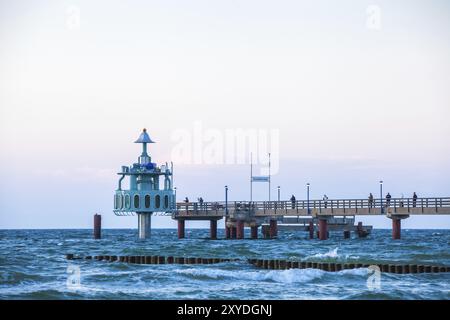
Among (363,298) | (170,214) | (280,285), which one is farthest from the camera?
(170,214)

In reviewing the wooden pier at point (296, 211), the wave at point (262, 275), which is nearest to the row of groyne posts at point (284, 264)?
the wave at point (262, 275)

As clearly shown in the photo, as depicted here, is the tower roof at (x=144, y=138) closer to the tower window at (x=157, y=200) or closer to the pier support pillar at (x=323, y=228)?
the tower window at (x=157, y=200)

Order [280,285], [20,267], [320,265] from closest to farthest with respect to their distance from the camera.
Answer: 1. [280,285]
2. [320,265]
3. [20,267]

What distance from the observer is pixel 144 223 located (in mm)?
81438

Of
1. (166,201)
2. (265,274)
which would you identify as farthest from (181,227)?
(265,274)

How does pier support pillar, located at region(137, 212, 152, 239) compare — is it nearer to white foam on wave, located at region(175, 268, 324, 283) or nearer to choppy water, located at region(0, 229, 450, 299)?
choppy water, located at region(0, 229, 450, 299)

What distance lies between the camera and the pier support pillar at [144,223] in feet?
265

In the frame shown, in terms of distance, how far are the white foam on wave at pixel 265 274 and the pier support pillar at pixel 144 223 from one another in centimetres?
4017

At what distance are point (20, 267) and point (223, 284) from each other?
40.4 feet

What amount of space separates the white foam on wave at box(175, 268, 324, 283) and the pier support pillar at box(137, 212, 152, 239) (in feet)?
132

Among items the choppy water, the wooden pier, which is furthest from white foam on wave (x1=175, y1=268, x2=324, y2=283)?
the wooden pier

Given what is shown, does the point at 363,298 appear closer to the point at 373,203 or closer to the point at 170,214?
the point at 373,203
